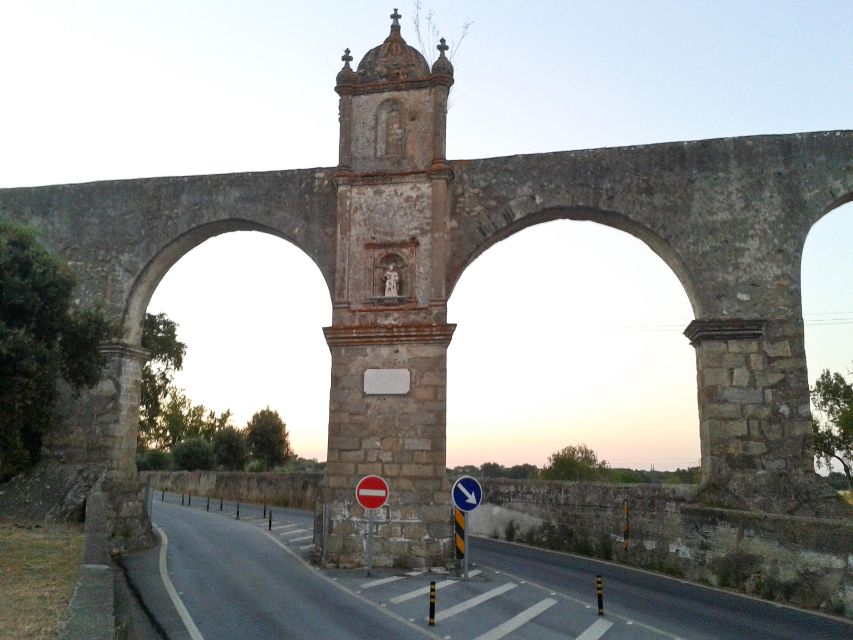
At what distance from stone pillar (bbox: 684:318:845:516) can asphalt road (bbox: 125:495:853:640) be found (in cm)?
188

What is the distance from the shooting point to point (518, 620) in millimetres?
7930

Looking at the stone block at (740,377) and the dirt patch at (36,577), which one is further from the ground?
the stone block at (740,377)

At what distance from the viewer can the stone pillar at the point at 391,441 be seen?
11523mm

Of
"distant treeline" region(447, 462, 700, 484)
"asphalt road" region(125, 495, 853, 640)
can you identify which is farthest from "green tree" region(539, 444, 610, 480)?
"asphalt road" region(125, 495, 853, 640)

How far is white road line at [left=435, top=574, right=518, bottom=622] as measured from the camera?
8.16 metres

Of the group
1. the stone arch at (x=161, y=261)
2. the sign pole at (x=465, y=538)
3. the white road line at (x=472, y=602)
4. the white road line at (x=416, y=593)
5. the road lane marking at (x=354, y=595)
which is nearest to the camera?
the road lane marking at (x=354, y=595)

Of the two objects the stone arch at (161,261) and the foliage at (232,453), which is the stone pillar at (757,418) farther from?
the foliage at (232,453)

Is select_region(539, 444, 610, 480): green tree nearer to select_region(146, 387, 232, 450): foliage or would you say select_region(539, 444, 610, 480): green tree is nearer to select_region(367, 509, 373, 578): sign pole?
select_region(367, 509, 373, 578): sign pole

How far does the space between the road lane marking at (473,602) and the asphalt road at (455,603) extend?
0.01 m

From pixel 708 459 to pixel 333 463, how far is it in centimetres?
593

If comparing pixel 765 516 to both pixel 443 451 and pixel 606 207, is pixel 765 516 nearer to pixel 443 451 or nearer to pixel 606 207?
Result: pixel 443 451

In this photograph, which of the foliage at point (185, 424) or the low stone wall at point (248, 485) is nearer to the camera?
the low stone wall at point (248, 485)

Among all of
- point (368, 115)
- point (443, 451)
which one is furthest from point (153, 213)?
point (443, 451)

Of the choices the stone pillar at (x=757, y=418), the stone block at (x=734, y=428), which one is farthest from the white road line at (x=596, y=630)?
the stone block at (x=734, y=428)
